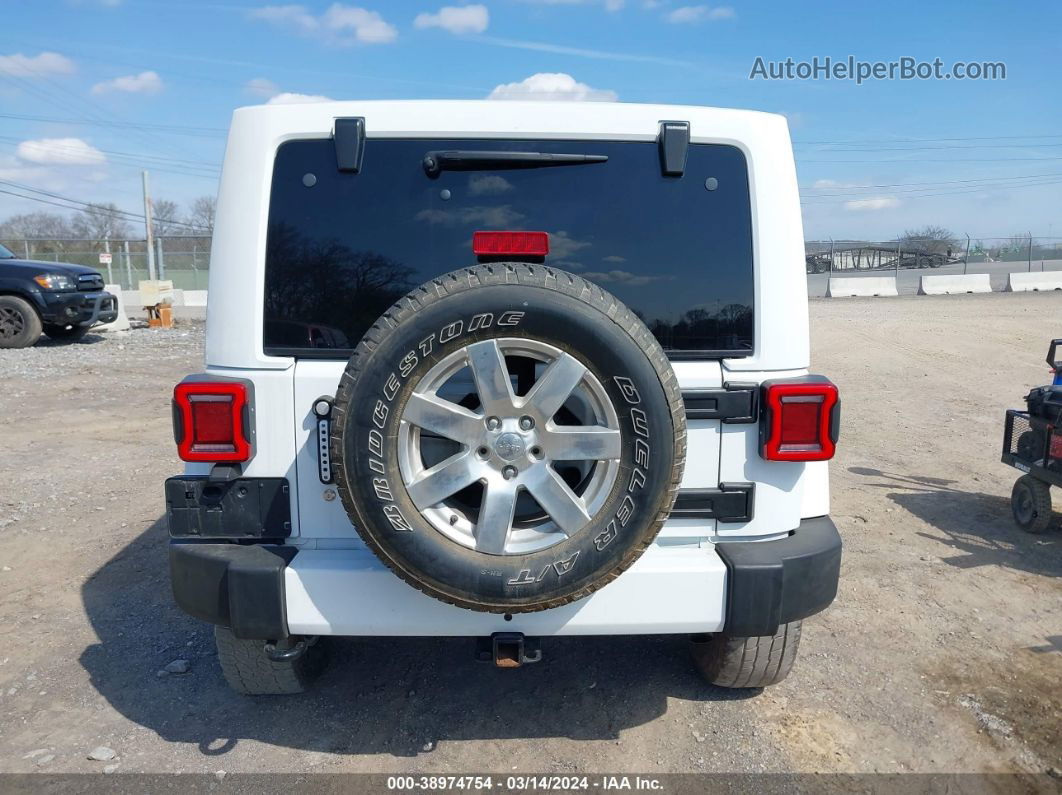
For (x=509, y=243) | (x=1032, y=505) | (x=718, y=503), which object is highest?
(x=509, y=243)

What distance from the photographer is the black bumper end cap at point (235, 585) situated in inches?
99.2

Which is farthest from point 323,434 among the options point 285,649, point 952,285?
point 952,285

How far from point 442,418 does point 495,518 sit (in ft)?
1.12

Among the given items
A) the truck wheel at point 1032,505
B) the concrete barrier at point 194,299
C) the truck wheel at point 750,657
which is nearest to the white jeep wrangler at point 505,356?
the truck wheel at point 750,657

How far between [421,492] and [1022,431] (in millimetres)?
4493

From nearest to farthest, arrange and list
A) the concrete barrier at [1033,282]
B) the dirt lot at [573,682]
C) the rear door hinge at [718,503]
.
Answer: the rear door hinge at [718,503] < the dirt lot at [573,682] < the concrete barrier at [1033,282]

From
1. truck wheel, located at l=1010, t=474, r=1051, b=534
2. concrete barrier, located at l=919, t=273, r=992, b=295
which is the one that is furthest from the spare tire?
concrete barrier, located at l=919, t=273, r=992, b=295

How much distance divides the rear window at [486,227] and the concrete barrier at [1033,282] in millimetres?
28675

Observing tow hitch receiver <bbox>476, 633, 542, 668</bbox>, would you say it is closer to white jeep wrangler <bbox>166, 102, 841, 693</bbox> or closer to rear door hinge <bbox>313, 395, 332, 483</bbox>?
white jeep wrangler <bbox>166, 102, 841, 693</bbox>

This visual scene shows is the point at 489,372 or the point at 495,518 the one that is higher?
the point at 489,372

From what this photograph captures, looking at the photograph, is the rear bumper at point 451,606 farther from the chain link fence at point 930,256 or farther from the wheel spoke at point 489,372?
the chain link fence at point 930,256

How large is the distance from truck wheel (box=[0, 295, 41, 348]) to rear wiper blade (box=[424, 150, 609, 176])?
1337 cm

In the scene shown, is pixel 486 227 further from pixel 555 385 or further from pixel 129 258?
pixel 129 258

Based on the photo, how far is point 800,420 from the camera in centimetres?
261
